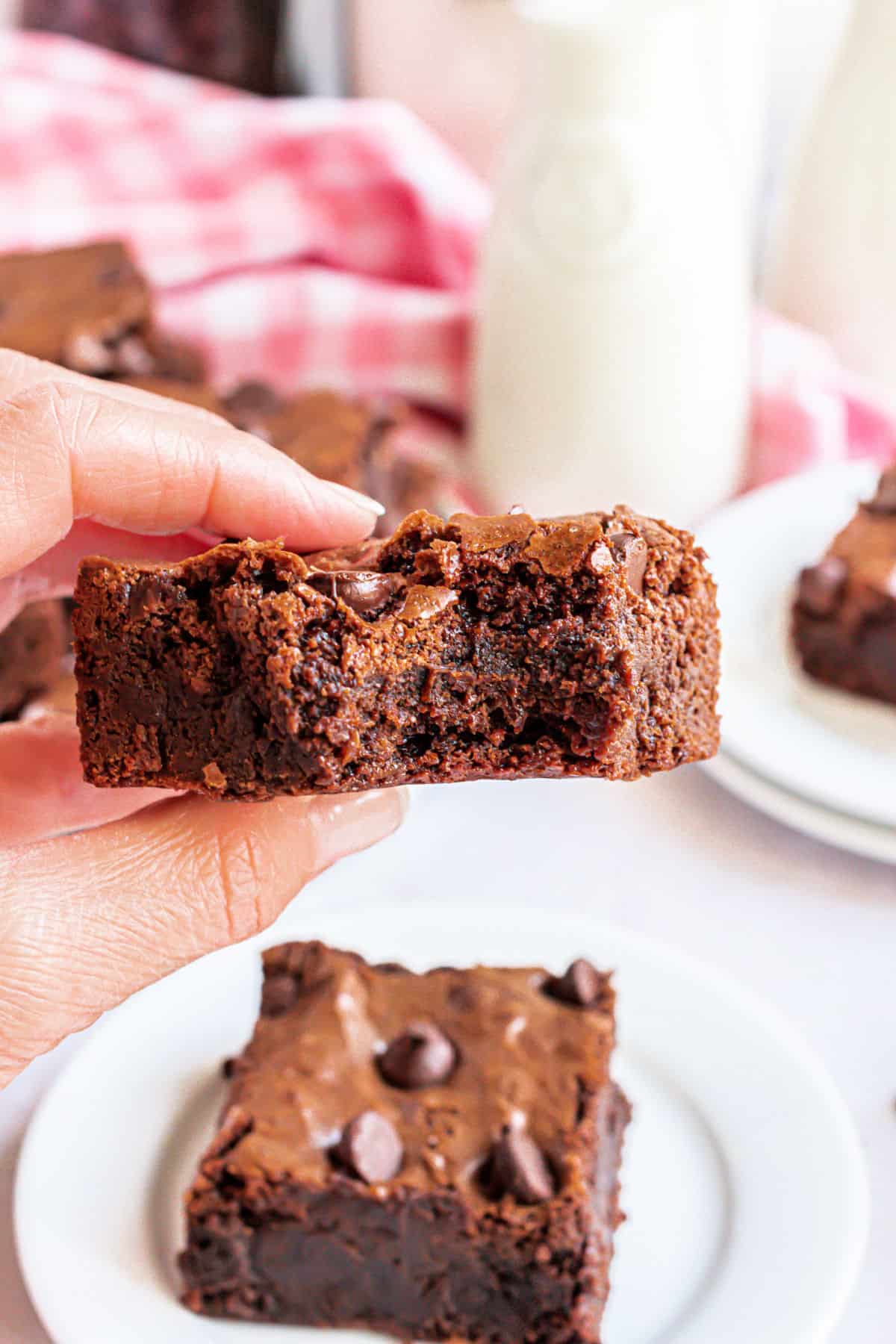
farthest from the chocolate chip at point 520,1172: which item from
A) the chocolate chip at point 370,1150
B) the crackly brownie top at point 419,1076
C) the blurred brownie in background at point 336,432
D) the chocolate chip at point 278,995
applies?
the blurred brownie in background at point 336,432

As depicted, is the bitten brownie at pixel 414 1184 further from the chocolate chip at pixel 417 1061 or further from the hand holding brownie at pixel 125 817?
the hand holding brownie at pixel 125 817

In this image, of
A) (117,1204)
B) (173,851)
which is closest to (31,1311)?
(117,1204)

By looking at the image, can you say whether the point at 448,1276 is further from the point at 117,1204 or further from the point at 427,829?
the point at 427,829

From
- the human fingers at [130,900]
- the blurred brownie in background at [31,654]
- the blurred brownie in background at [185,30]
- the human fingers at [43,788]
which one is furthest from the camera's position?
the blurred brownie in background at [185,30]

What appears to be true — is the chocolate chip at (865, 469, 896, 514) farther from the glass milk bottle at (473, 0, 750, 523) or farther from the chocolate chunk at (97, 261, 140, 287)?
the chocolate chunk at (97, 261, 140, 287)

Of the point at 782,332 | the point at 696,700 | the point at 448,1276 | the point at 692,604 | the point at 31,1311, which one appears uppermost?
the point at 692,604

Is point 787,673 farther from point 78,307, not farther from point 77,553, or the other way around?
point 78,307

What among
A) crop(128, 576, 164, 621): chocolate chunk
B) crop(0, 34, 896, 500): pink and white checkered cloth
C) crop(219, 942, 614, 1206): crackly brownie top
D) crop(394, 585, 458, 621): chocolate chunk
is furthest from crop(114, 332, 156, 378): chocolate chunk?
crop(394, 585, 458, 621): chocolate chunk
